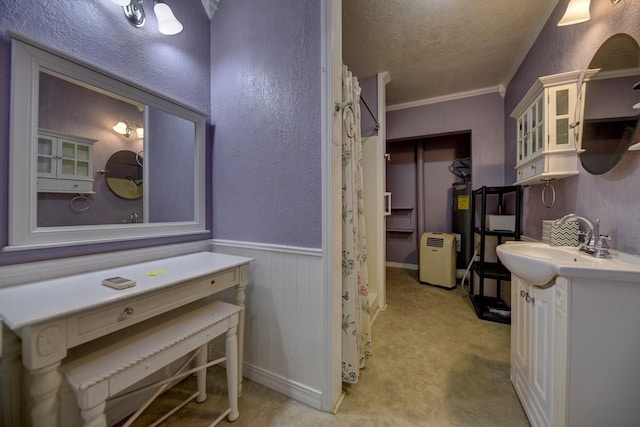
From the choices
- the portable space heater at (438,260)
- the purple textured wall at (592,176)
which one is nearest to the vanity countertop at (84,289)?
the purple textured wall at (592,176)

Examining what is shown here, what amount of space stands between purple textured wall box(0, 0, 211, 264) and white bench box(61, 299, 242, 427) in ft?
1.63

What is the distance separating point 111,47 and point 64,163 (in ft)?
2.15

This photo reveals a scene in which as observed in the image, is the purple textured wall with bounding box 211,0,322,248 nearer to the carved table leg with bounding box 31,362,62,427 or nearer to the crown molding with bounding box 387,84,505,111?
the carved table leg with bounding box 31,362,62,427

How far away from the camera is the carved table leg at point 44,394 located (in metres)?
0.71

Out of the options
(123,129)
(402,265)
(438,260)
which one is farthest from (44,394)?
(402,265)

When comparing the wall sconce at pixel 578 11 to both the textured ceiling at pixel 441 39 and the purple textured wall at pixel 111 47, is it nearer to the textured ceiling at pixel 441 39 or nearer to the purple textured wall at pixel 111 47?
the textured ceiling at pixel 441 39

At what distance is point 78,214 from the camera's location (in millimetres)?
1146

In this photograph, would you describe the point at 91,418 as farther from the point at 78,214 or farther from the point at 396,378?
the point at 396,378

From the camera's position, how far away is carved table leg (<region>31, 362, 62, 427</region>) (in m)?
0.71

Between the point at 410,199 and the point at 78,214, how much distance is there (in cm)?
418

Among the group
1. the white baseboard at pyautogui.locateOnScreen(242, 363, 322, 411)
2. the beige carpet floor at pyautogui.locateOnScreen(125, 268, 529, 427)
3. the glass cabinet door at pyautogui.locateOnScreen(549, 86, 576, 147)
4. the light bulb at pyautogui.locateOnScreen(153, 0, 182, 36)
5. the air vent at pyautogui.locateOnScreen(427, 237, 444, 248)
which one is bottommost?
the beige carpet floor at pyautogui.locateOnScreen(125, 268, 529, 427)

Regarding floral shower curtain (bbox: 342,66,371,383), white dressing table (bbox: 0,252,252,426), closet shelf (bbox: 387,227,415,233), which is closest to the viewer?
white dressing table (bbox: 0,252,252,426)

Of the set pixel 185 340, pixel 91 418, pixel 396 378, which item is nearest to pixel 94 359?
pixel 91 418

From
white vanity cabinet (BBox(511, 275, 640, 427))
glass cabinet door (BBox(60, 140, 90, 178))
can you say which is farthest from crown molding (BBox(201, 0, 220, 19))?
white vanity cabinet (BBox(511, 275, 640, 427))
